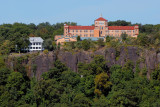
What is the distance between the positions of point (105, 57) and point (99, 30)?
14320 millimetres

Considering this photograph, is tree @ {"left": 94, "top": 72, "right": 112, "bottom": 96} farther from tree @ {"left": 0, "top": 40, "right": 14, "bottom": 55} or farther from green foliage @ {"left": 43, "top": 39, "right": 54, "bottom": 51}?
tree @ {"left": 0, "top": 40, "right": 14, "bottom": 55}

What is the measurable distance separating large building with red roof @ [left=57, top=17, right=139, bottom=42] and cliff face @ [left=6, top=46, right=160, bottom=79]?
42.7 feet

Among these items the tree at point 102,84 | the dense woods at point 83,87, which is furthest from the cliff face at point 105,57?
the tree at point 102,84

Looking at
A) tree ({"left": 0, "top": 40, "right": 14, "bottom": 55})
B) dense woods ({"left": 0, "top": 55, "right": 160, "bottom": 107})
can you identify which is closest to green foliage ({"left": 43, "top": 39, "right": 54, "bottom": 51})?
tree ({"left": 0, "top": 40, "right": 14, "bottom": 55})

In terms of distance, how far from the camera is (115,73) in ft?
149

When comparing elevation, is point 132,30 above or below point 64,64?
above

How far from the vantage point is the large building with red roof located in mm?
61237

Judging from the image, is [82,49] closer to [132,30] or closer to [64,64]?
[64,64]

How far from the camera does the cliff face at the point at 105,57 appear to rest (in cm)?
4697

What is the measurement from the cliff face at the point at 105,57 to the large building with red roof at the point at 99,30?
42.7 feet

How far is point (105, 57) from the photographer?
1900 inches

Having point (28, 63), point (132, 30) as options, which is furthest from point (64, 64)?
point (132, 30)

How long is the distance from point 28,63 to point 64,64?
544cm

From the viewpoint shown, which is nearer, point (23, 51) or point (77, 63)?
point (77, 63)
